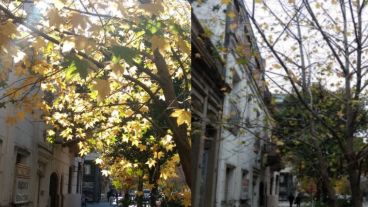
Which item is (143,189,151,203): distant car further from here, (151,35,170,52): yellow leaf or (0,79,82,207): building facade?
(151,35,170,52): yellow leaf

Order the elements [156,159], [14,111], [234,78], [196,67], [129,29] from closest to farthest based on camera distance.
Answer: [196,67]
[234,78]
[156,159]
[129,29]
[14,111]

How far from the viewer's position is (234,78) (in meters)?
1.62

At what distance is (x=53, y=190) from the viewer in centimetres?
256

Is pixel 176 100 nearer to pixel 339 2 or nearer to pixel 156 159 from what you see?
pixel 156 159

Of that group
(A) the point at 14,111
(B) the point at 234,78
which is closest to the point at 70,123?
(A) the point at 14,111

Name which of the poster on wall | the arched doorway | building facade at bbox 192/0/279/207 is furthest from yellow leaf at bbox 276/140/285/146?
the poster on wall

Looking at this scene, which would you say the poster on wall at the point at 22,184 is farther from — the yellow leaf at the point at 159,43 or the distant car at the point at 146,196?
the yellow leaf at the point at 159,43

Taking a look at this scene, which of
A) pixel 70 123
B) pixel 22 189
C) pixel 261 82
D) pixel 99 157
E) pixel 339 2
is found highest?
pixel 339 2

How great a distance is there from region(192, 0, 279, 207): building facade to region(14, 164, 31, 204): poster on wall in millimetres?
1172

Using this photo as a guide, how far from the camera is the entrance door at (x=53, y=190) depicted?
8.16ft

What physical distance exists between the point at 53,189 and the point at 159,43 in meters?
0.95

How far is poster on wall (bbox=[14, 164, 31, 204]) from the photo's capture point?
239cm

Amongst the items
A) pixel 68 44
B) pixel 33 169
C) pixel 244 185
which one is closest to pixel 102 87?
pixel 68 44

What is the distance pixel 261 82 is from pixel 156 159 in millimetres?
700
